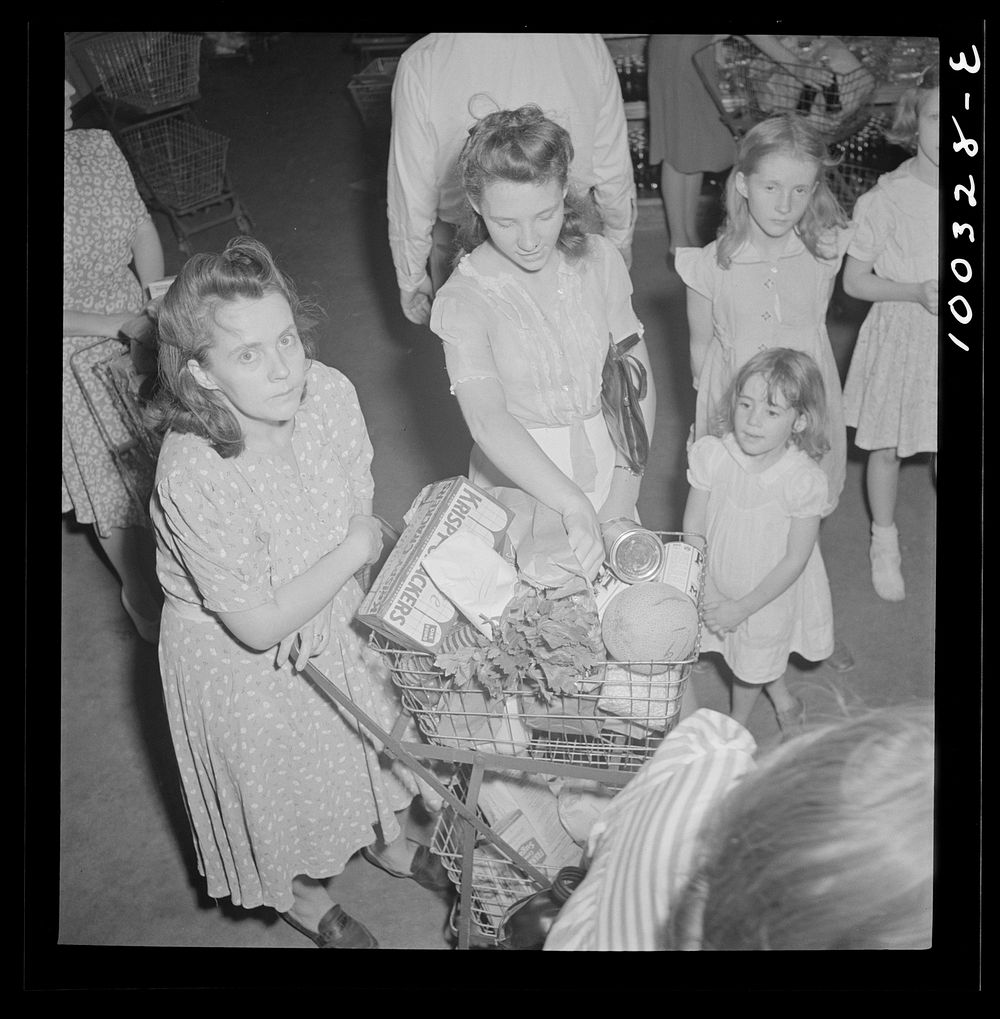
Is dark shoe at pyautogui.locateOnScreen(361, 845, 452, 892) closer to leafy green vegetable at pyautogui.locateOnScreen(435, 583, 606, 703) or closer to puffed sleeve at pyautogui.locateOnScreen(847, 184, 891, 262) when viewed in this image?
leafy green vegetable at pyautogui.locateOnScreen(435, 583, 606, 703)

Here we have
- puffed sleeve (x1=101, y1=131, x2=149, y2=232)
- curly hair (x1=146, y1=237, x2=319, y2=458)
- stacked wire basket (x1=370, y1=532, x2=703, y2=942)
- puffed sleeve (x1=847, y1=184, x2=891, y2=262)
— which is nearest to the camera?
curly hair (x1=146, y1=237, x2=319, y2=458)

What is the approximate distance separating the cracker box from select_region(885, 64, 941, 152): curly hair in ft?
3.35

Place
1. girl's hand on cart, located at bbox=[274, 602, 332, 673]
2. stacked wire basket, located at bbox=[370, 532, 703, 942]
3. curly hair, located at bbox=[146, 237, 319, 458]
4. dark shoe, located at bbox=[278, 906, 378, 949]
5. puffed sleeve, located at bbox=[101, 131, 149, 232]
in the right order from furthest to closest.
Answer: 1. dark shoe, located at bbox=[278, 906, 378, 949]
2. puffed sleeve, located at bbox=[101, 131, 149, 232]
3. girl's hand on cart, located at bbox=[274, 602, 332, 673]
4. stacked wire basket, located at bbox=[370, 532, 703, 942]
5. curly hair, located at bbox=[146, 237, 319, 458]

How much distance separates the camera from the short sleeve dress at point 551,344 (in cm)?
207

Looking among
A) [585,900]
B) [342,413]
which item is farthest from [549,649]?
[342,413]

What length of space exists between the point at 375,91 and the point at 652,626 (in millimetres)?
1108

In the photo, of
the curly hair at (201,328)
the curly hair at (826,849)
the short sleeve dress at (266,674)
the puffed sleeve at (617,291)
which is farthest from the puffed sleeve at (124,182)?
the curly hair at (826,849)

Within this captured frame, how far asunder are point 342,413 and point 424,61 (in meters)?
0.66

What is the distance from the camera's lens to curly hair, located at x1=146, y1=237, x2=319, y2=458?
1.92 meters

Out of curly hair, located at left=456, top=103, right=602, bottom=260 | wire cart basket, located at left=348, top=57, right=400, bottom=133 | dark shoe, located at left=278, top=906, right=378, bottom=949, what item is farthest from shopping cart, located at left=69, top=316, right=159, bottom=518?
dark shoe, located at left=278, top=906, right=378, bottom=949

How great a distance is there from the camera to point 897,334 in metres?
2.30

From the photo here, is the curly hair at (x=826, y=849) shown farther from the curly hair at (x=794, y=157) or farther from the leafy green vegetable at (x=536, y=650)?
the curly hair at (x=794, y=157)

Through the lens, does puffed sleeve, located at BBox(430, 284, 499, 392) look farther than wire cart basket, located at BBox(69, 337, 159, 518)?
No

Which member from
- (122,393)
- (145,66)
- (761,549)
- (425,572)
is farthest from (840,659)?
(145,66)
